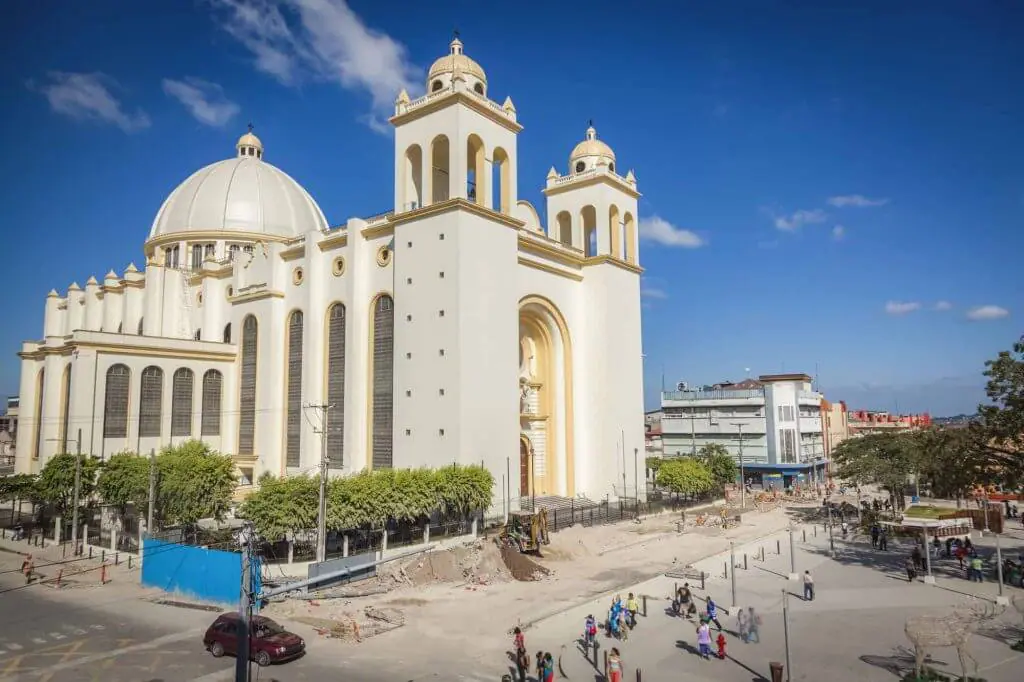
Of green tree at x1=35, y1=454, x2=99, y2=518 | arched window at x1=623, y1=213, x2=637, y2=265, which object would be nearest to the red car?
green tree at x1=35, y1=454, x2=99, y2=518

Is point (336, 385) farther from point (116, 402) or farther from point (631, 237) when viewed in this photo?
point (631, 237)

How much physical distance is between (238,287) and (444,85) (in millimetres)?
20790

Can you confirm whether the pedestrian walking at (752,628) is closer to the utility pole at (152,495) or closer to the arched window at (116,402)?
the utility pole at (152,495)

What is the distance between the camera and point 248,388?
157 ft

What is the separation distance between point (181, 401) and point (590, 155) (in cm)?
3258

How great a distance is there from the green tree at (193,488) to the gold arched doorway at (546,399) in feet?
60.5

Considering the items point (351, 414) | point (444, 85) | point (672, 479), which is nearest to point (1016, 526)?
point (672, 479)

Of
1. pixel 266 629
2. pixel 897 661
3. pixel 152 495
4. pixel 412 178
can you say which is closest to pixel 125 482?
pixel 152 495

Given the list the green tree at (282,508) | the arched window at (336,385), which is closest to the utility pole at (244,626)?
the green tree at (282,508)

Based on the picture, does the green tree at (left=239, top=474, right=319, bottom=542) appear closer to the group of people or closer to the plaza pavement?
the plaza pavement

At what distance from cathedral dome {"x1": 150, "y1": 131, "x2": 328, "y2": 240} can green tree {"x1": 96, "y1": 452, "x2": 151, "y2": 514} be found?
2545 centimetres

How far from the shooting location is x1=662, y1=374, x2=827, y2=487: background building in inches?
2766

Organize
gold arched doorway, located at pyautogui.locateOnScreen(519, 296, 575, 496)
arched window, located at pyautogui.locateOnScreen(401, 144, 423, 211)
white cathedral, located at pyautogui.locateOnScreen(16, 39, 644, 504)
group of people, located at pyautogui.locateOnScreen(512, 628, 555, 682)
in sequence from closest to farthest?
group of people, located at pyautogui.locateOnScreen(512, 628, 555, 682) → white cathedral, located at pyautogui.locateOnScreen(16, 39, 644, 504) → arched window, located at pyautogui.locateOnScreen(401, 144, 423, 211) → gold arched doorway, located at pyautogui.locateOnScreen(519, 296, 575, 496)

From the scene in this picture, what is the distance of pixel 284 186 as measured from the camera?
202 feet
